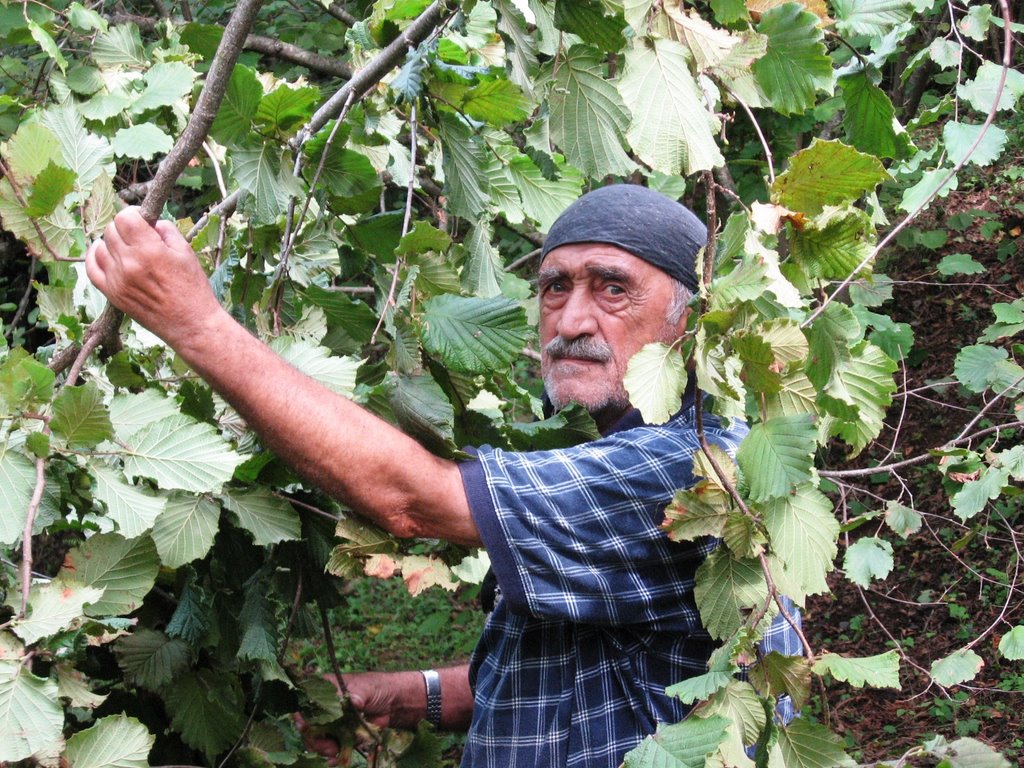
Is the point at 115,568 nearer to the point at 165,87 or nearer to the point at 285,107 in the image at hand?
the point at 285,107

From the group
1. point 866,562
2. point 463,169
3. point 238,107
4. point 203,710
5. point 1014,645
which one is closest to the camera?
point 238,107

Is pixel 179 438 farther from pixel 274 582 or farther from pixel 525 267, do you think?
pixel 525 267

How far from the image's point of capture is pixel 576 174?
2.25 m

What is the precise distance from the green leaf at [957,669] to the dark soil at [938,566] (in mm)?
961

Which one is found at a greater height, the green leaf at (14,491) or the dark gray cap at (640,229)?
the dark gray cap at (640,229)

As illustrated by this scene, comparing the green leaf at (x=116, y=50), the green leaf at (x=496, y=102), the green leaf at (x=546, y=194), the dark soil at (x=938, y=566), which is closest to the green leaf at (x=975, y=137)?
the green leaf at (x=546, y=194)

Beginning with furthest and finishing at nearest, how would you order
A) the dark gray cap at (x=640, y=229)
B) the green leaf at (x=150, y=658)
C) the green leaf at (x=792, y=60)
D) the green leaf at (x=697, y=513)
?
the dark gray cap at (x=640, y=229) < the green leaf at (x=150, y=658) < the green leaf at (x=697, y=513) < the green leaf at (x=792, y=60)

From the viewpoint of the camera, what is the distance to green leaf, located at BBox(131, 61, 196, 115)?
240 centimetres

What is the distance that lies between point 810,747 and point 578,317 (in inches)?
39.1

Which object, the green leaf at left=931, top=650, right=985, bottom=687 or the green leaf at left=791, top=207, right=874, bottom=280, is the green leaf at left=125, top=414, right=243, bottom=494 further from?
the green leaf at left=931, top=650, right=985, bottom=687

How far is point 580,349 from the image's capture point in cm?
217

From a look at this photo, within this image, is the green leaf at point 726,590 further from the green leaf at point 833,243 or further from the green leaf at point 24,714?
the green leaf at point 24,714

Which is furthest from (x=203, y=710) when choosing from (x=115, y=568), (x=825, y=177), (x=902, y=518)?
(x=902, y=518)

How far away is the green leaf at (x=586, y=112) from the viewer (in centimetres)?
148
